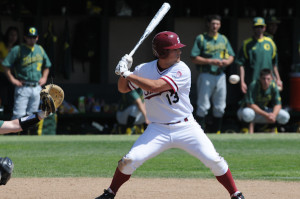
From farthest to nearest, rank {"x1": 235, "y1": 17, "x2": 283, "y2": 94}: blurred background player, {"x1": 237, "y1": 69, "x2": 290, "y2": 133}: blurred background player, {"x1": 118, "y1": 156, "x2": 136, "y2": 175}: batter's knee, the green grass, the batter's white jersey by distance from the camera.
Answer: {"x1": 235, "y1": 17, "x2": 283, "y2": 94}: blurred background player, {"x1": 237, "y1": 69, "x2": 290, "y2": 133}: blurred background player, the green grass, the batter's white jersey, {"x1": 118, "y1": 156, "x2": 136, "y2": 175}: batter's knee

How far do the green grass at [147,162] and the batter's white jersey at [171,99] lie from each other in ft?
6.92

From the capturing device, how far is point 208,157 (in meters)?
5.64

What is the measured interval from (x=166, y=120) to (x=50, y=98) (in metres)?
0.97

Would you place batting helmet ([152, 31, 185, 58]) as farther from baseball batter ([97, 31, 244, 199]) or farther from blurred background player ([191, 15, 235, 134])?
blurred background player ([191, 15, 235, 134])

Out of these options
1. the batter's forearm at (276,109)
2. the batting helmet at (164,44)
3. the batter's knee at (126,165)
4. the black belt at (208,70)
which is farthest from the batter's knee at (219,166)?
the batter's forearm at (276,109)

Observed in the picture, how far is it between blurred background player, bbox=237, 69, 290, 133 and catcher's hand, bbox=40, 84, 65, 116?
20.1 feet

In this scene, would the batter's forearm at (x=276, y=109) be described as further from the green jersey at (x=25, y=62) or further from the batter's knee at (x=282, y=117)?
the green jersey at (x=25, y=62)

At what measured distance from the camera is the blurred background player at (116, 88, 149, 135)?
37.5 ft

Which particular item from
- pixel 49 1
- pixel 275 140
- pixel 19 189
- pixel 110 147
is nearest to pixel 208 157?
pixel 19 189

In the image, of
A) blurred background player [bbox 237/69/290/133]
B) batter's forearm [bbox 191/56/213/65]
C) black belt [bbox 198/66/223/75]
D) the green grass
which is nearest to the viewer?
the green grass

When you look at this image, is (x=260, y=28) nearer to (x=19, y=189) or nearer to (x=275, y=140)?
(x=275, y=140)

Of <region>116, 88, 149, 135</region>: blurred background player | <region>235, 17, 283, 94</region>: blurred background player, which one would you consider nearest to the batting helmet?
<region>116, 88, 149, 135</region>: blurred background player

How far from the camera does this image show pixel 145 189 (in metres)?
6.83

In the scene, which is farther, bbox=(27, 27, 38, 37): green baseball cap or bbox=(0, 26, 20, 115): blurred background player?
bbox=(0, 26, 20, 115): blurred background player
